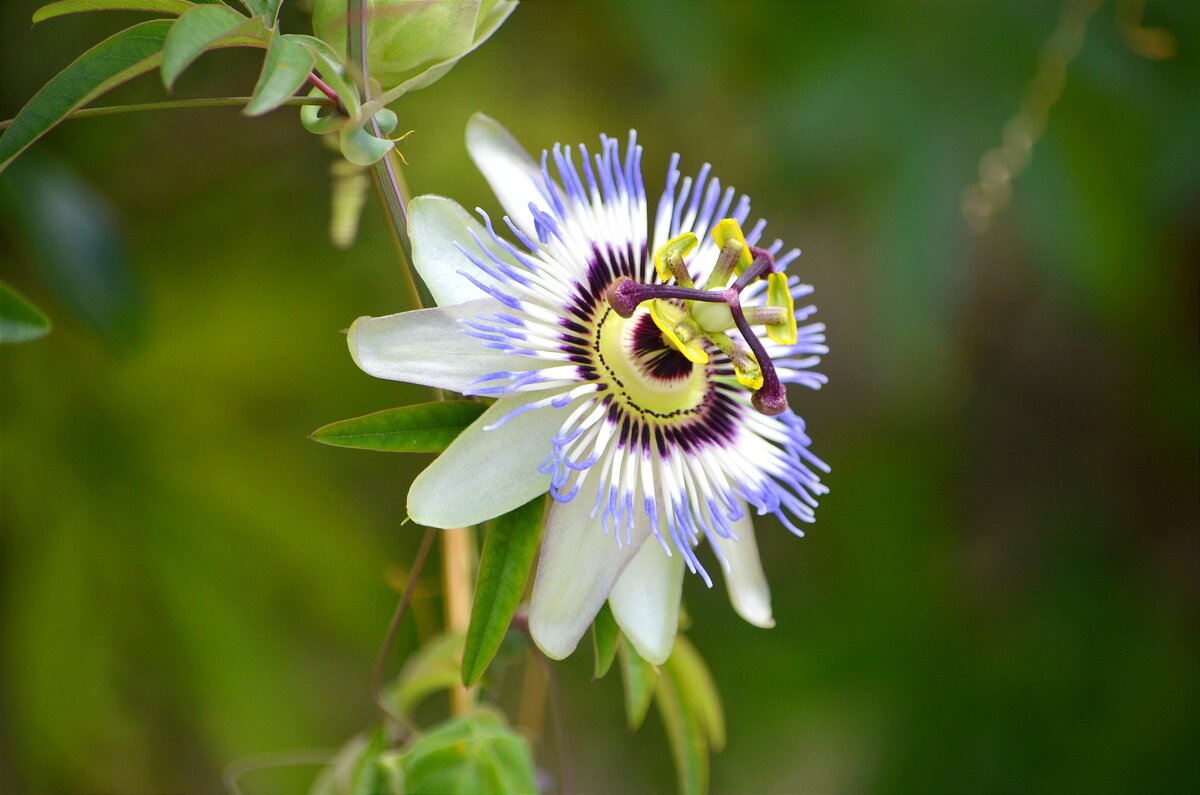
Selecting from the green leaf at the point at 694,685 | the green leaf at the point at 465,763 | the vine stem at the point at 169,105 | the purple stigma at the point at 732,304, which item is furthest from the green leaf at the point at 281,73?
the green leaf at the point at 694,685

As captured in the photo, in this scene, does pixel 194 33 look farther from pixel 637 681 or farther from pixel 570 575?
pixel 637 681

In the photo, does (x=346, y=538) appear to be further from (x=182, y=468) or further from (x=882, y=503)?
(x=882, y=503)

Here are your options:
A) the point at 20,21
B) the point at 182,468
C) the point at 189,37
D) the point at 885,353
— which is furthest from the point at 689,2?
the point at 189,37

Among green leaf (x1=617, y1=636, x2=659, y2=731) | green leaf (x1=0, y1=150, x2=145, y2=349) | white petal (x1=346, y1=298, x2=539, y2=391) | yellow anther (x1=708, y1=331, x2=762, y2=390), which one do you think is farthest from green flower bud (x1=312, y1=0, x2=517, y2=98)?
green leaf (x1=0, y1=150, x2=145, y2=349)

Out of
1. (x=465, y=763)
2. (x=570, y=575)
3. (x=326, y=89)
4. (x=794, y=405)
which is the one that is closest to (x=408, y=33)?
(x=326, y=89)

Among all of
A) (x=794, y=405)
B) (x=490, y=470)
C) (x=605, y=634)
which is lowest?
(x=605, y=634)

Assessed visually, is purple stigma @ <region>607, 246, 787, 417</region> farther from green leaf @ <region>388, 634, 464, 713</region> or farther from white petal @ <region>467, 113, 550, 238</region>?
green leaf @ <region>388, 634, 464, 713</region>
